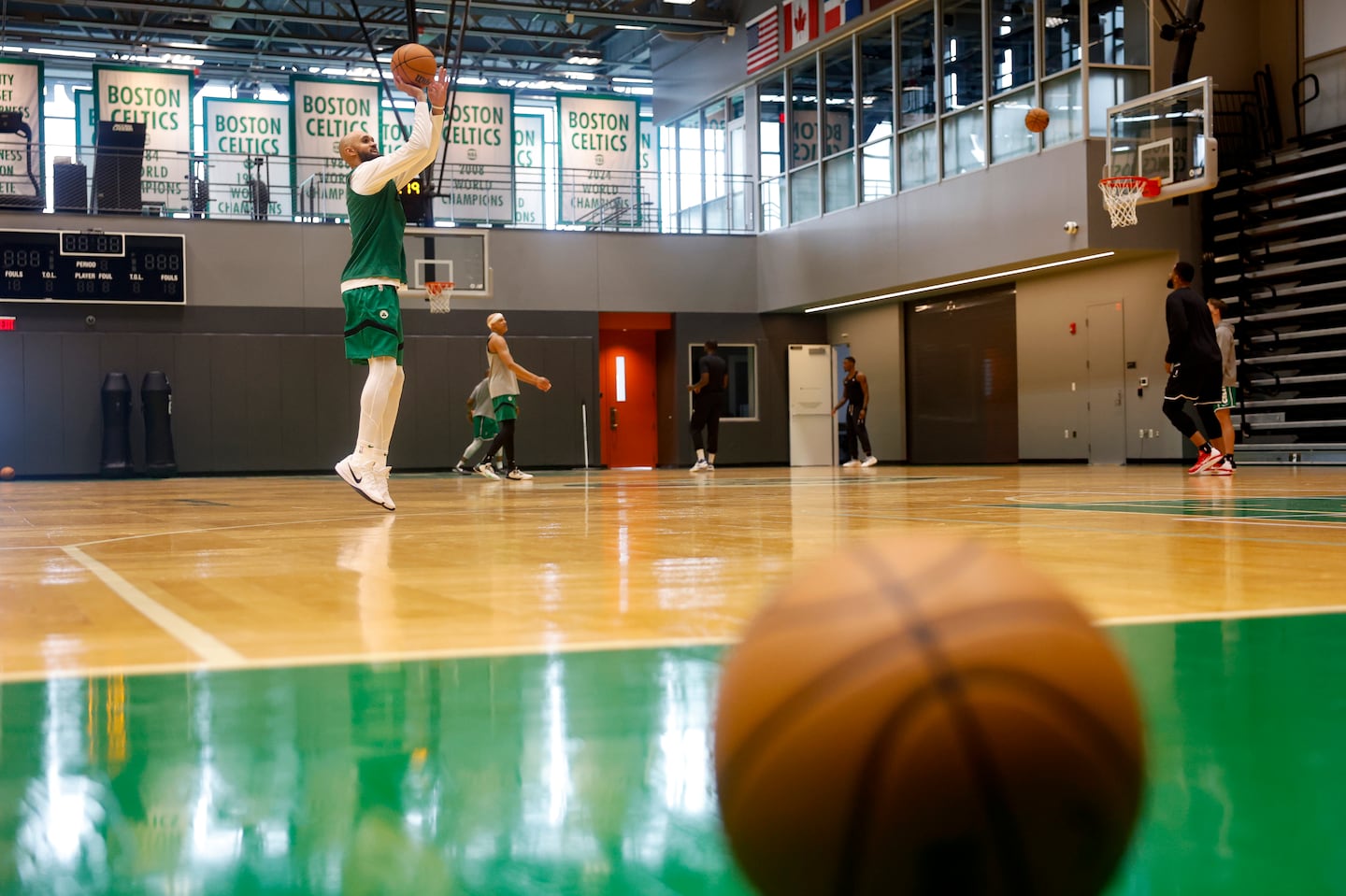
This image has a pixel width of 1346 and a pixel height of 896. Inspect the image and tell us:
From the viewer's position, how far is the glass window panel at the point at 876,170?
76.7ft

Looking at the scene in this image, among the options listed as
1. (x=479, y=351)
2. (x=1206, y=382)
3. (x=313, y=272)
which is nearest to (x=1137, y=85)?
(x=1206, y=382)

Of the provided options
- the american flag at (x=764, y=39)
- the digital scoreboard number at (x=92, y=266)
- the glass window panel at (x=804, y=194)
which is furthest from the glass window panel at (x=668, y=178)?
the digital scoreboard number at (x=92, y=266)

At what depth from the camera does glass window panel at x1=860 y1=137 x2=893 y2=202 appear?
76.7 feet

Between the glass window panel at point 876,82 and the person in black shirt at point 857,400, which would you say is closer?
the glass window panel at point 876,82

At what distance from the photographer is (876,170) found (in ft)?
77.9

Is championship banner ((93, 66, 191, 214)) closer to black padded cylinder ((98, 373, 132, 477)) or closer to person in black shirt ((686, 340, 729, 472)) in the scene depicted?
black padded cylinder ((98, 373, 132, 477))

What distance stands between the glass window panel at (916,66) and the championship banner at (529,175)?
24.0ft

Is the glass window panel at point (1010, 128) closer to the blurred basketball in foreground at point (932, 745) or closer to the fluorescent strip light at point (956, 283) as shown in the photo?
the fluorescent strip light at point (956, 283)

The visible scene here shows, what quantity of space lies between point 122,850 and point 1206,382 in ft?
44.9

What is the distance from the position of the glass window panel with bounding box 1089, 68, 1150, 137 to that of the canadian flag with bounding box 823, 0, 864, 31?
5.70 metres

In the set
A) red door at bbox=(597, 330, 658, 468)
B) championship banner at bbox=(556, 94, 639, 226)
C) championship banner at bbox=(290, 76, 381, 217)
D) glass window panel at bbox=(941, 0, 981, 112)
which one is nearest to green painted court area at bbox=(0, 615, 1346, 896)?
glass window panel at bbox=(941, 0, 981, 112)

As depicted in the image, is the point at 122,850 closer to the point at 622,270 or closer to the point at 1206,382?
the point at 1206,382

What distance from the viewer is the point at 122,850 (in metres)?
1.48

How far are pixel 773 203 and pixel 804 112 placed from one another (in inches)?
81.9
